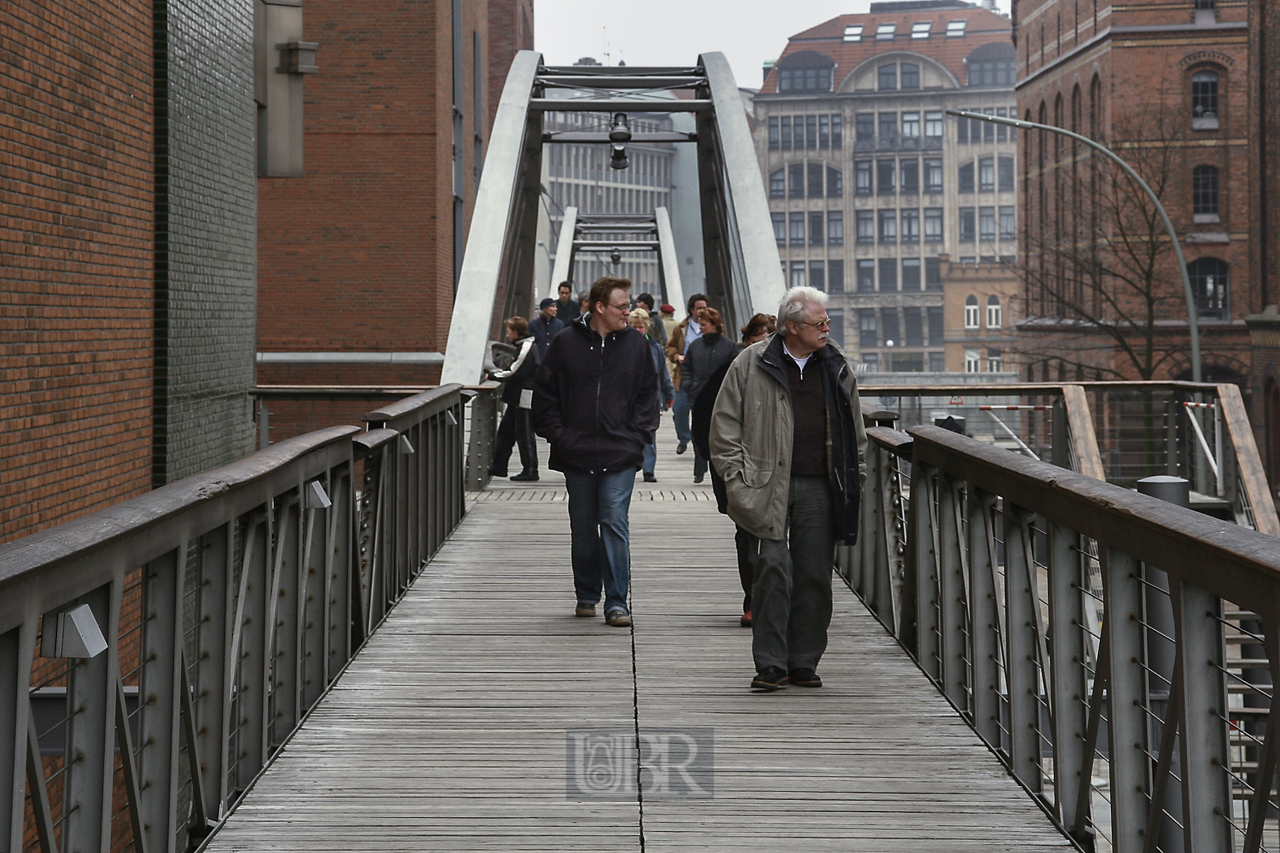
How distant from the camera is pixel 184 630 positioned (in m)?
5.27

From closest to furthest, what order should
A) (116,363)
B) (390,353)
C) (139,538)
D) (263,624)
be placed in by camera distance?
(139,538), (263,624), (116,363), (390,353)

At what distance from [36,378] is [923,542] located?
5.25 meters

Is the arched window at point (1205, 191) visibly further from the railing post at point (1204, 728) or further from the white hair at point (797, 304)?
the railing post at point (1204, 728)

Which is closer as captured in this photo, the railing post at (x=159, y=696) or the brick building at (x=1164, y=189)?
the railing post at (x=159, y=696)

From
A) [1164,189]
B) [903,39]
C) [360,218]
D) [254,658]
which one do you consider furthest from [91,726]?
[903,39]

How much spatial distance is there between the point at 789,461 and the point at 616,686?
1.18 meters

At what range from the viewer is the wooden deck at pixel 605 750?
4.52 m

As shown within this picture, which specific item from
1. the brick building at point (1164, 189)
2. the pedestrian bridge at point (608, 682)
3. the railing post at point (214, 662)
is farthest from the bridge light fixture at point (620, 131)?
the brick building at point (1164, 189)

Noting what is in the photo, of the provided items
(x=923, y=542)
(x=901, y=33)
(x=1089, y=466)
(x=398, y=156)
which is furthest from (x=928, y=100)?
(x=923, y=542)

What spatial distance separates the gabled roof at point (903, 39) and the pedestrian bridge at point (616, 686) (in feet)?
367

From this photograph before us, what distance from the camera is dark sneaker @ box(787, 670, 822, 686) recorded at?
645 cm

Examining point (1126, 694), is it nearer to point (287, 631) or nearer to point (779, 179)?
point (287, 631)

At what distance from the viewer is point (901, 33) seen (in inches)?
4641

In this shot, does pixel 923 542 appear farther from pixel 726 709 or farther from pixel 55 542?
pixel 55 542
